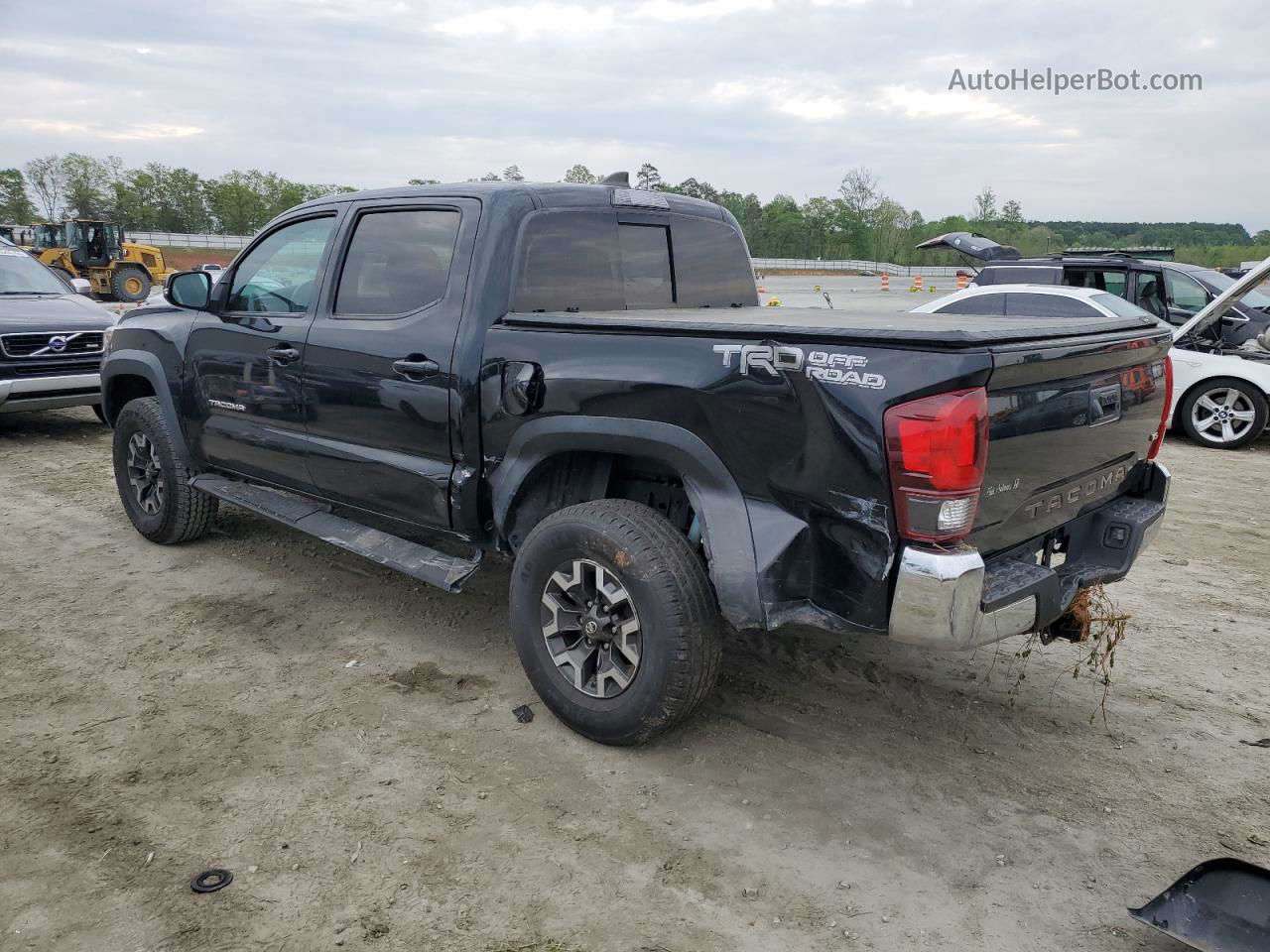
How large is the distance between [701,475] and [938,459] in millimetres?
788

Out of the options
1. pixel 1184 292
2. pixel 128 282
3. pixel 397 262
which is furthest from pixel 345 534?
pixel 128 282

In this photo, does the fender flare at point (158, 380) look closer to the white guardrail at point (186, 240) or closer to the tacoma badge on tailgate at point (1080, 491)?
the tacoma badge on tailgate at point (1080, 491)

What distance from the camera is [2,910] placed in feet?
8.32

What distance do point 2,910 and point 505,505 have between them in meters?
1.91

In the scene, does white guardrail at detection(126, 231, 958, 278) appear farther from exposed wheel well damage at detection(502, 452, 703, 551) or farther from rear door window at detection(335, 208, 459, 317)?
exposed wheel well damage at detection(502, 452, 703, 551)

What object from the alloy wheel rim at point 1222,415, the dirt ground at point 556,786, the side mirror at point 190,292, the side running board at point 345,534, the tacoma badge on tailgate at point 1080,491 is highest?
the side mirror at point 190,292

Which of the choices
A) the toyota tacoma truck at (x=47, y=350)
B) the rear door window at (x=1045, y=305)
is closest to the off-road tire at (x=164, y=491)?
the toyota tacoma truck at (x=47, y=350)

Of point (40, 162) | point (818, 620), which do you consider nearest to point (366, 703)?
point (818, 620)

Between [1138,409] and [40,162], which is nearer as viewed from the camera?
[1138,409]

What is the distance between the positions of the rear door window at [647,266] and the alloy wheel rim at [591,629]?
1391 millimetres

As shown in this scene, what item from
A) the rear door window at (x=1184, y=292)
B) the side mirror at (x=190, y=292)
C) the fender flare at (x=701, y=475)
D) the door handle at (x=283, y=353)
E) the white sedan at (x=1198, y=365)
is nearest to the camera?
the fender flare at (x=701, y=475)

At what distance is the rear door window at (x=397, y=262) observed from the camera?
12.6 ft

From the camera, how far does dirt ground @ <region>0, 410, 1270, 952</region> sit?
101 inches

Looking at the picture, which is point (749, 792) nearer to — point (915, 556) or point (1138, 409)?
point (915, 556)
